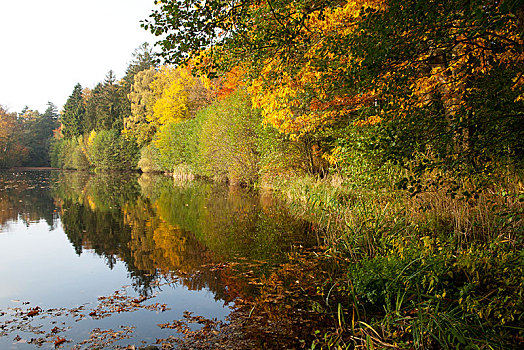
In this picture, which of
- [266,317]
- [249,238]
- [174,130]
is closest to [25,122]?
[174,130]

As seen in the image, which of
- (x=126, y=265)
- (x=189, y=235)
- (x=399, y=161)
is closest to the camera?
(x=399, y=161)

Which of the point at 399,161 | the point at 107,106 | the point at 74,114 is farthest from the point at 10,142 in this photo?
the point at 399,161

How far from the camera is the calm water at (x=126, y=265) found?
4742 millimetres

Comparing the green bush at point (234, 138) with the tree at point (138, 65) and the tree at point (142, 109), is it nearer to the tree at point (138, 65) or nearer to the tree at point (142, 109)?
the tree at point (142, 109)

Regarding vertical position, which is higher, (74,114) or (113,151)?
(74,114)

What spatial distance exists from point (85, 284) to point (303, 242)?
4370 millimetres

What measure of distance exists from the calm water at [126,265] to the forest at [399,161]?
1.04 m

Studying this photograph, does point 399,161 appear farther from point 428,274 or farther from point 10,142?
point 10,142

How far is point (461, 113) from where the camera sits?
13.1 feet

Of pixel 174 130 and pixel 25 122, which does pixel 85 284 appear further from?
pixel 25 122

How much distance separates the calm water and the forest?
104 centimetres

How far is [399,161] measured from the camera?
4.22m

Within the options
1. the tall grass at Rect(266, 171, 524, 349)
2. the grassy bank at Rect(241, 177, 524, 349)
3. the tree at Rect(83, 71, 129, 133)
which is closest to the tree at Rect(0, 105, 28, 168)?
the tree at Rect(83, 71, 129, 133)

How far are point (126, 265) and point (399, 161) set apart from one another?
5.67 metres
